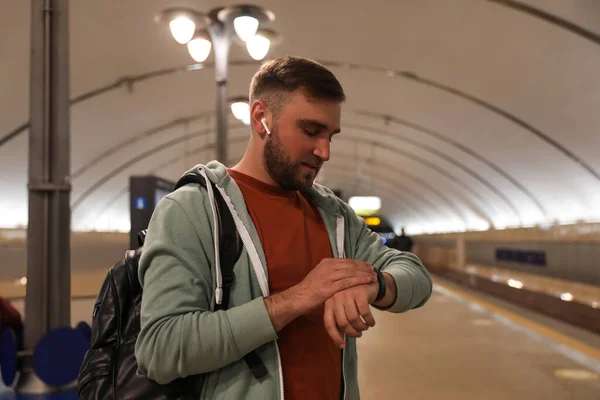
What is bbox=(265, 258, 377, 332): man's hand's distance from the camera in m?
1.44

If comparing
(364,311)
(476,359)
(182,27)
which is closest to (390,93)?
(182,27)

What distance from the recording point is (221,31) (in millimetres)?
9352

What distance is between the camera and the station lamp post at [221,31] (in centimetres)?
816

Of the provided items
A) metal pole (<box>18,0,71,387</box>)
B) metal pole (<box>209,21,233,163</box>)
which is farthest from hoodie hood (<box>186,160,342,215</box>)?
metal pole (<box>209,21,233,163</box>)

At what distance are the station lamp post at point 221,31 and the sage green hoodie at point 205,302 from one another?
691 centimetres

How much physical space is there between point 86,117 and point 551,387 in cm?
1636

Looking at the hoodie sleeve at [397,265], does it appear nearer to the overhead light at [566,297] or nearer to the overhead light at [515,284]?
the overhead light at [566,297]

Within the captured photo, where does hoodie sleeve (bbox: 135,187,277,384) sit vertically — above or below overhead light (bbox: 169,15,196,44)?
below

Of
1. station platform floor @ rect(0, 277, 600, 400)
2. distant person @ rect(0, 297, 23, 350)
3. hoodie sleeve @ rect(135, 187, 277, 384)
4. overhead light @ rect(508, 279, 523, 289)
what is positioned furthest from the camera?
overhead light @ rect(508, 279, 523, 289)

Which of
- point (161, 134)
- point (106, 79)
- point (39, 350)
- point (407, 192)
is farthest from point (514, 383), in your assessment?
point (407, 192)

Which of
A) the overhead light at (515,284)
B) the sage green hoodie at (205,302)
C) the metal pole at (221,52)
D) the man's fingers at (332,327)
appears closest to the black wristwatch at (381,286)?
the sage green hoodie at (205,302)

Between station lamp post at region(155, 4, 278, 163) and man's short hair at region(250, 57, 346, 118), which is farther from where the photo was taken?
station lamp post at region(155, 4, 278, 163)

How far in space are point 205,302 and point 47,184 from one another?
337cm

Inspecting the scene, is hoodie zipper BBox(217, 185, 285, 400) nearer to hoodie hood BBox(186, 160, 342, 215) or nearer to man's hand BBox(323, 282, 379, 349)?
hoodie hood BBox(186, 160, 342, 215)
